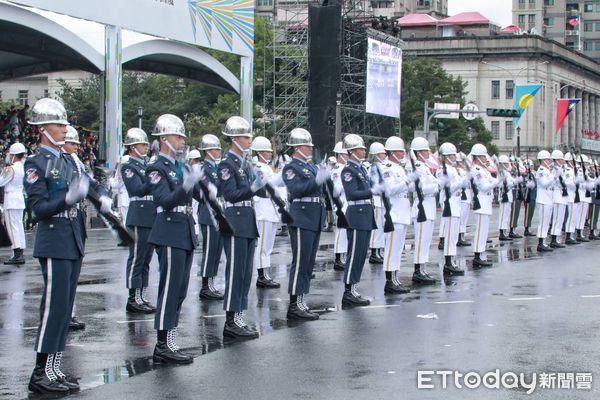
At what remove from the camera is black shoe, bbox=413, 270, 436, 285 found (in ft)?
47.8

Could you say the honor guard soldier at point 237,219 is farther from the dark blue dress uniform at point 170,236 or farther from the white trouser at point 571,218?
the white trouser at point 571,218

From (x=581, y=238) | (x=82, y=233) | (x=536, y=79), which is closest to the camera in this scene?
(x=82, y=233)

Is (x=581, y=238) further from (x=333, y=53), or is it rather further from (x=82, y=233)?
(x=333, y=53)

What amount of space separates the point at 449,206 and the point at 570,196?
276 inches

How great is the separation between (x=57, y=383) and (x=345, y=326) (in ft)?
12.1

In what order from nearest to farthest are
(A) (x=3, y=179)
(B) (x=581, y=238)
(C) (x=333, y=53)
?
1. (A) (x=3, y=179)
2. (B) (x=581, y=238)
3. (C) (x=333, y=53)

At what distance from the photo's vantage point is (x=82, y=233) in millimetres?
8414

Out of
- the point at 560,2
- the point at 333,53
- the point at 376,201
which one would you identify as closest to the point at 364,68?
the point at 333,53

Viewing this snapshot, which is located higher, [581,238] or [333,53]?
[333,53]

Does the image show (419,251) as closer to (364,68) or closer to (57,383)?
(57,383)

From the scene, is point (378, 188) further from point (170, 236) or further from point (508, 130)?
point (508, 130)

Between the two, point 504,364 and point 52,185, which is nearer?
point 52,185

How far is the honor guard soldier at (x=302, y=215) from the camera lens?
11.3m

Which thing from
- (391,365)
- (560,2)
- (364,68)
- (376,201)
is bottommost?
(391,365)
